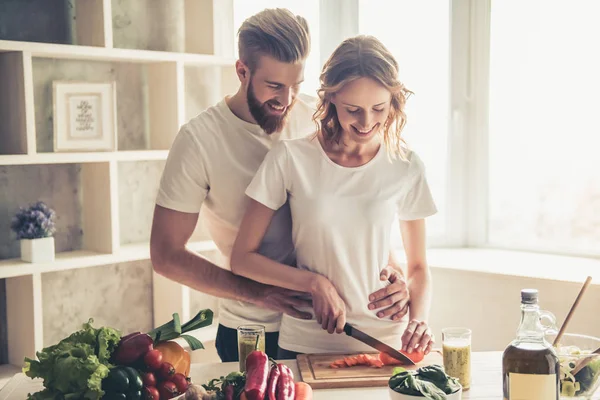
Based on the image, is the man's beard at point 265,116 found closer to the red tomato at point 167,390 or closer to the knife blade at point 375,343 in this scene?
the knife blade at point 375,343

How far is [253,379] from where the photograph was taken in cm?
158

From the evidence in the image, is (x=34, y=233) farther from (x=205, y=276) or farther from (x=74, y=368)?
(x=74, y=368)

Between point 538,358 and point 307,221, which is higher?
point 307,221

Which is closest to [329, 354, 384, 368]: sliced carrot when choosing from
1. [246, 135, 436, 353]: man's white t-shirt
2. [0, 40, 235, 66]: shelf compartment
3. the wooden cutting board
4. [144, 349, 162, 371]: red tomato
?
the wooden cutting board

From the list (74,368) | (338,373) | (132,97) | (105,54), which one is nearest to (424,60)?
(132,97)

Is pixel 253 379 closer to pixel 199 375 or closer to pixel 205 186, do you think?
pixel 199 375

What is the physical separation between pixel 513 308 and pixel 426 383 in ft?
5.09

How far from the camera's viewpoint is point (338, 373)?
74.2 inches

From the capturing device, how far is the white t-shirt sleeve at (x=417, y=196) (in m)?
2.16

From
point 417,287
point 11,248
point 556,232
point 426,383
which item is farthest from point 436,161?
point 426,383

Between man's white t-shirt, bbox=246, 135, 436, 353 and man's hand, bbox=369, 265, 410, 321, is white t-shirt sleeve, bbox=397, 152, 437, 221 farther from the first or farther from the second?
man's hand, bbox=369, 265, 410, 321

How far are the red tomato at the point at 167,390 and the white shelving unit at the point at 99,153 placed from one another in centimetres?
113

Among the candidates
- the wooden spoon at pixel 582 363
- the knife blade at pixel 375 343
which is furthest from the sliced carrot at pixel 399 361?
the wooden spoon at pixel 582 363

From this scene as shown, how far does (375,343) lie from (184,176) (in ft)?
2.48
